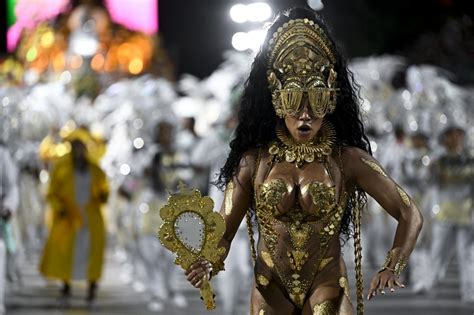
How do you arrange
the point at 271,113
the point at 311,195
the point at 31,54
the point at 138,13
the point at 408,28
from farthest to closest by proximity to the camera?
1. the point at 138,13
2. the point at 31,54
3. the point at 408,28
4. the point at 271,113
5. the point at 311,195

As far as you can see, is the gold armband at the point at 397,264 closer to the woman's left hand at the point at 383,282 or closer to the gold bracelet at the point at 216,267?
the woman's left hand at the point at 383,282

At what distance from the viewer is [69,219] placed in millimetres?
18625

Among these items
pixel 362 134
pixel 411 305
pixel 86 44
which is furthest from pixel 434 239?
pixel 86 44

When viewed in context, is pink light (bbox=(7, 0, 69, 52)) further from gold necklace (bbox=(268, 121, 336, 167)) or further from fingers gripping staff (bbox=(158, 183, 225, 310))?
A: fingers gripping staff (bbox=(158, 183, 225, 310))

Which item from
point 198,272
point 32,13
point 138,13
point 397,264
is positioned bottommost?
point 198,272

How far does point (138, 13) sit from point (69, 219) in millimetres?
55990

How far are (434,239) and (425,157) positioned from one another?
1.28 metres

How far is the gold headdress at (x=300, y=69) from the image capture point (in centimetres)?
752

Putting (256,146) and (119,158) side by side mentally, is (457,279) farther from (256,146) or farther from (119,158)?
(256,146)

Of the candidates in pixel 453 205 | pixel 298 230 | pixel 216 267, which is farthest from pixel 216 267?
pixel 453 205

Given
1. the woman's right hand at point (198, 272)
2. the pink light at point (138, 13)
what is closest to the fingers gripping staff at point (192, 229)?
the woman's right hand at point (198, 272)

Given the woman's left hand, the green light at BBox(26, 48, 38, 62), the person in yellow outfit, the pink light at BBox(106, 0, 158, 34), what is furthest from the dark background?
the pink light at BBox(106, 0, 158, 34)

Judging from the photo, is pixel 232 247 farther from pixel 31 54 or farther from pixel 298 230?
pixel 31 54

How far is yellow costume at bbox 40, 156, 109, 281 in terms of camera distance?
60.1 ft
